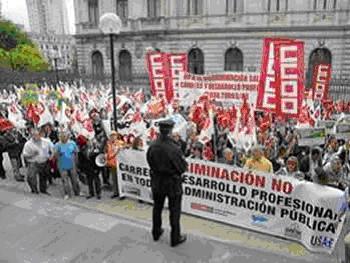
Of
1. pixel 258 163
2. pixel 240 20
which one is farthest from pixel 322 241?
pixel 240 20

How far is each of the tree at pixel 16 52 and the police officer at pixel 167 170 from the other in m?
43.7

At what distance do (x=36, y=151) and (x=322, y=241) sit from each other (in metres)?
5.72

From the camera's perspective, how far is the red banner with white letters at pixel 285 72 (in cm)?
698

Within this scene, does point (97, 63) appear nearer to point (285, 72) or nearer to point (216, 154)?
point (216, 154)

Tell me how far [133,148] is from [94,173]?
3.38 ft

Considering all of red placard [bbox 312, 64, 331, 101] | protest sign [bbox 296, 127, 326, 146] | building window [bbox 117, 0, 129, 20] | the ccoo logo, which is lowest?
the ccoo logo

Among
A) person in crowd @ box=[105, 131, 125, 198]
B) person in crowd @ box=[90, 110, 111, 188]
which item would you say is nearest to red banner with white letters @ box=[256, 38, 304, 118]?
person in crowd @ box=[105, 131, 125, 198]

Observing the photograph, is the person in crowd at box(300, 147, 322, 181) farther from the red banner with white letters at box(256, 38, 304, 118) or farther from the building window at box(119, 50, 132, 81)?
the building window at box(119, 50, 132, 81)

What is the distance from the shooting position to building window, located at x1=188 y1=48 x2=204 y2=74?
33031 millimetres

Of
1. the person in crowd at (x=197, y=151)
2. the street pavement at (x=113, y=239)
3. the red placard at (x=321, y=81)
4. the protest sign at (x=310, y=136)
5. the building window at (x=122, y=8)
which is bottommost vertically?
the street pavement at (x=113, y=239)

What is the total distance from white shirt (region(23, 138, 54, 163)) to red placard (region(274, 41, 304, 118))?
4854 mm

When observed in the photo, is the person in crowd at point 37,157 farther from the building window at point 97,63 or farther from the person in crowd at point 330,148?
the building window at point 97,63

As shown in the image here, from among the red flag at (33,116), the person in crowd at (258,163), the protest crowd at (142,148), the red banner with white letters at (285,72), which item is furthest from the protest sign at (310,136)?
the red flag at (33,116)

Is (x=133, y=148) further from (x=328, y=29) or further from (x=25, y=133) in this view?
(x=328, y=29)
